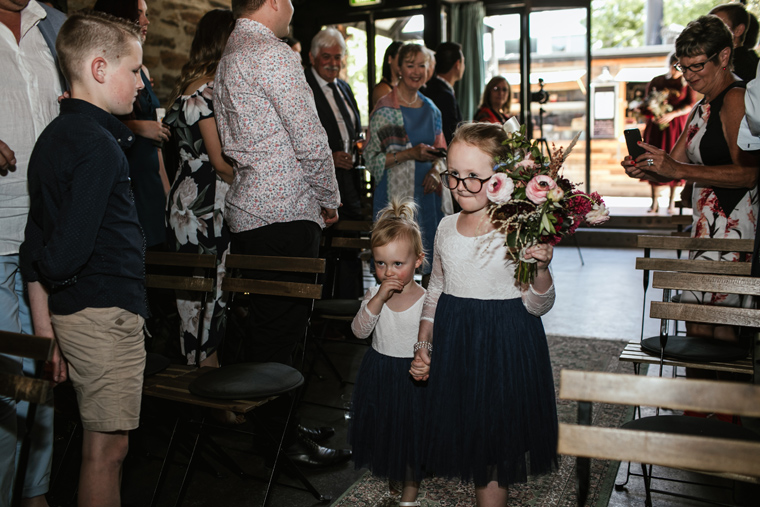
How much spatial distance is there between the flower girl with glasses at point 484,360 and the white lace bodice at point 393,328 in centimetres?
22

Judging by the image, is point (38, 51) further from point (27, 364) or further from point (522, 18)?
point (522, 18)

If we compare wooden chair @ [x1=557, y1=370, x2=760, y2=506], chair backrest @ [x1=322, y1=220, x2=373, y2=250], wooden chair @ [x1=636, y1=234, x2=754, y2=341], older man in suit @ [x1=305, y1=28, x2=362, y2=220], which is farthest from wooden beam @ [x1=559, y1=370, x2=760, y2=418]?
older man in suit @ [x1=305, y1=28, x2=362, y2=220]

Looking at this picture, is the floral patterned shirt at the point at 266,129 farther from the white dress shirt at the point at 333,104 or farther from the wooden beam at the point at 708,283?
the white dress shirt at the point at 333,104

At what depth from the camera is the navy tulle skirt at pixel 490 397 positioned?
1969 mm

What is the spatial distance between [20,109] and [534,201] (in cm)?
167

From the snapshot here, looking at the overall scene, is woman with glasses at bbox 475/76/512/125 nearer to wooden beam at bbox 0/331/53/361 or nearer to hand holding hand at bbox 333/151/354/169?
hand holding hand at bbox 333/151/354/169

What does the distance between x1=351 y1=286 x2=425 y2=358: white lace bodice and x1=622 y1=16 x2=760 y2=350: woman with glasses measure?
1378 mm

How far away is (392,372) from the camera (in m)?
2.33

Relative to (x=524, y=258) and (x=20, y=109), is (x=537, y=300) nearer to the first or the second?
(x=524, y=258)

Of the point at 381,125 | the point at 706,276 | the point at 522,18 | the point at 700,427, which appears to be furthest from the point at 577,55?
the point at 700,427

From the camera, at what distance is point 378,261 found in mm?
2398

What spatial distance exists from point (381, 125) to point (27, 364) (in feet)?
8.77

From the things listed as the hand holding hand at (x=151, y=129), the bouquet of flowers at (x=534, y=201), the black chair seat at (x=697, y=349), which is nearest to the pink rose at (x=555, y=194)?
the bouquet of flowers at (x=534, y=201)

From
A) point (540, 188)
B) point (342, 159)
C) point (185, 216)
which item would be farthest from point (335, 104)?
point (540, 188)
